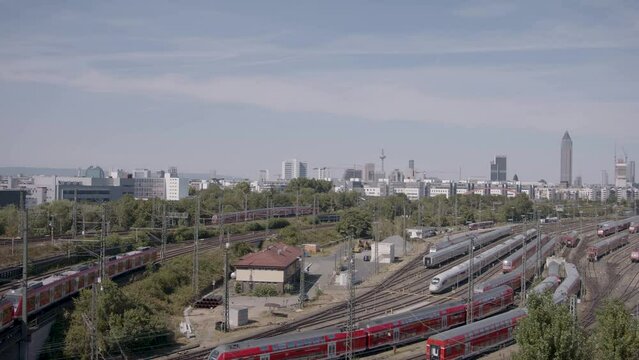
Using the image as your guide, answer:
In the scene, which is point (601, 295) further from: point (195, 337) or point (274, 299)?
point (195, 337)

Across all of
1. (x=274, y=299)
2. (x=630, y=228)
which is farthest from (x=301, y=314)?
(x=630, y=228)

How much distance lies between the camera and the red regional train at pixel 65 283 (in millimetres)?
20312

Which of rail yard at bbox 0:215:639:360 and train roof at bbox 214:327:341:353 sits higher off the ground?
train roof at bbox 214:327:341:353

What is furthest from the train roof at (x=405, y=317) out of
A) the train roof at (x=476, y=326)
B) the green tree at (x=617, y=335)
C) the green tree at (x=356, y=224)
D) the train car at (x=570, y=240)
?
the green tree at (x=356, y=224)

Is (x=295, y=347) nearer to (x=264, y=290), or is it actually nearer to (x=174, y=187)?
(x=264, y=290)

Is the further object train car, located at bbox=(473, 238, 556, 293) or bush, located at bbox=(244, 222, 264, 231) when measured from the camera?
bush, located at bbox=(244, 222, 264, 231)

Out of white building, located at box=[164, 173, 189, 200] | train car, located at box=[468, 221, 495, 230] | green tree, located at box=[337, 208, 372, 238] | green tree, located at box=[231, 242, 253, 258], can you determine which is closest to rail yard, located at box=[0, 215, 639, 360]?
green tree, located at box=[231, 242, 253, 258]

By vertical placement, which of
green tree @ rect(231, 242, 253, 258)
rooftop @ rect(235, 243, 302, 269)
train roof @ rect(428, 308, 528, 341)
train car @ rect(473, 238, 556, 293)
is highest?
Result: rooftop @ rect(235, 243, 302, 269)

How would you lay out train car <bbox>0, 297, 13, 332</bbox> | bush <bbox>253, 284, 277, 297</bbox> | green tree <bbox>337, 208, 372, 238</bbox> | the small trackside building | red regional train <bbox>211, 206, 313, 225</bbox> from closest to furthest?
train car <bbox>0, 297, 13, 332</bbox>
bush <bbox>253, 284, 277, 297</bbox>
the small trackside building
green tree <bbox>337, 208, 372, 238</bbox>
red regional train <bbox>211, 206, 313, 225</bbox>

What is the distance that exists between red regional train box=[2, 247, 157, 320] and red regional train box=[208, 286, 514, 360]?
776 cm

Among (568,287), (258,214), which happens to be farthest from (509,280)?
(258,214)

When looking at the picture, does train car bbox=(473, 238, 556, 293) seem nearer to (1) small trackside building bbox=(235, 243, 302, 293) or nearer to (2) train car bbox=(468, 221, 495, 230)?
(1) small trackside building bbox=(235, 243, 302, 293)

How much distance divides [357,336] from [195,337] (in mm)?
5873

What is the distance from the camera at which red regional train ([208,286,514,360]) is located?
16547 mm
